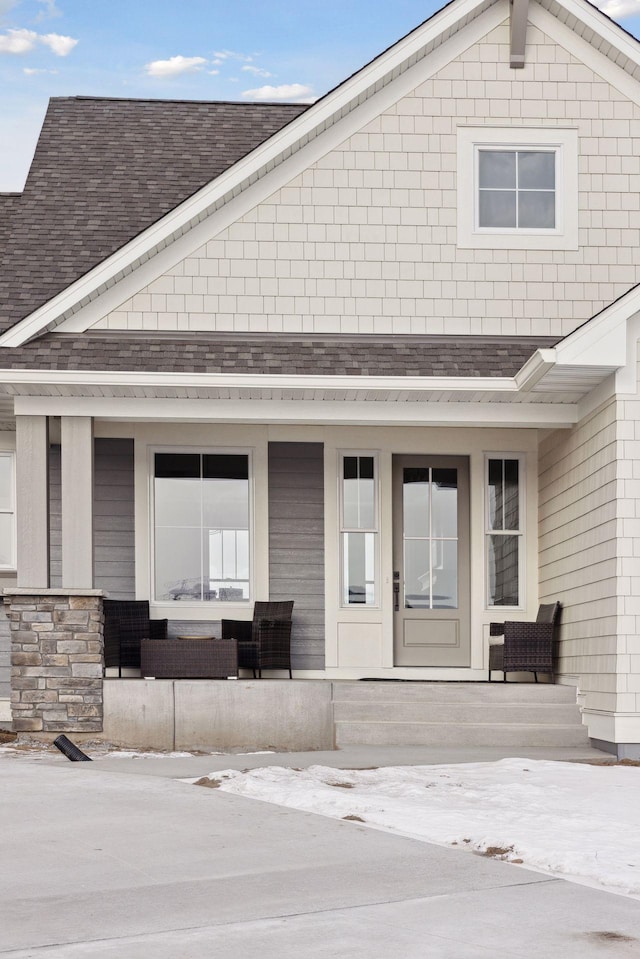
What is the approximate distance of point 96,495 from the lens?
448 inches

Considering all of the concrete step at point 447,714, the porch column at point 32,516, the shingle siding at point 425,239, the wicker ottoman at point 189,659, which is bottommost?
the concrete step at point 447,714

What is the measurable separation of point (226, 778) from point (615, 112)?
282 inches

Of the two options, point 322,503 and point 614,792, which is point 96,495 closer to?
point 322,503

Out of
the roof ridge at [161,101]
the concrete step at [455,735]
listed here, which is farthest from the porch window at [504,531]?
the roof ridge at [161,101]

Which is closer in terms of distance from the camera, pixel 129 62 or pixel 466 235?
pixel 466 235

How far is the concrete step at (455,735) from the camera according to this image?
9734 millimetres

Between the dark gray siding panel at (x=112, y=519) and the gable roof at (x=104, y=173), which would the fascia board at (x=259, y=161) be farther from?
the dark gray siding panel at (x=112, y=519)

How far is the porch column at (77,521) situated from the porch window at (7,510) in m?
1.74

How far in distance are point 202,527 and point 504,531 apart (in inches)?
115

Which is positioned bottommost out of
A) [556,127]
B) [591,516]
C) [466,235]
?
[591,516]

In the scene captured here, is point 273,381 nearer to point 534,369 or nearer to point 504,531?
point 534,369

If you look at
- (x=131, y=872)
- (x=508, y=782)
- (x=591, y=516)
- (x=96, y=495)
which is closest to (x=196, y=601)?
(x=96, y=495)

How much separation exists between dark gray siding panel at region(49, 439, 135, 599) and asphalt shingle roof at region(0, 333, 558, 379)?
1476mm

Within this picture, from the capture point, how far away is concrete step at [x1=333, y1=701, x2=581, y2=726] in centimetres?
986
